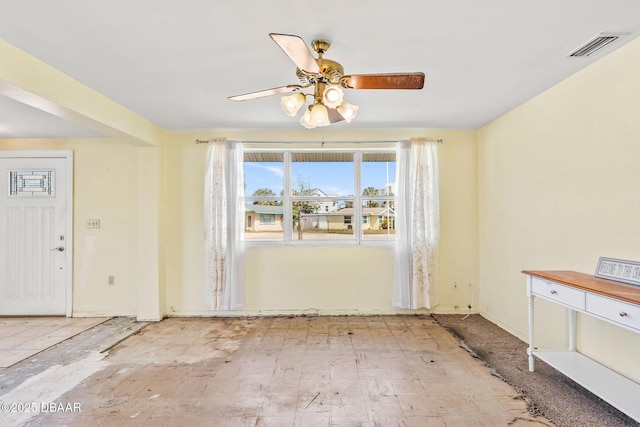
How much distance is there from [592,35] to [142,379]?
400 centimetres

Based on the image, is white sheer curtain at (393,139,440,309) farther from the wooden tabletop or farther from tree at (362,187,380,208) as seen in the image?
the wooden tabletop

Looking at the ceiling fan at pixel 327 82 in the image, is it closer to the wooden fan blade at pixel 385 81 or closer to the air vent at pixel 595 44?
the wooden fan blade at pixel 385 81

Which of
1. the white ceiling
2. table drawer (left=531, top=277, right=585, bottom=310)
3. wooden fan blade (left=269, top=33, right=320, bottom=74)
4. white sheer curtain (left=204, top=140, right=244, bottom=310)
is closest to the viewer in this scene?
wooden fan blade (left=269, top=33, right=320, bottom=74)

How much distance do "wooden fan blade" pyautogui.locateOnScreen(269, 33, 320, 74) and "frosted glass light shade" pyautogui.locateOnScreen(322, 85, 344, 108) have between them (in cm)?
12

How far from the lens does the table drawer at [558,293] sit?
2.12 meters

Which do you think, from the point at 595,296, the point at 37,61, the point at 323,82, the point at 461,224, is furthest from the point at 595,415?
the point at 37,61

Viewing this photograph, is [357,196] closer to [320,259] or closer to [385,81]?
[320,259]

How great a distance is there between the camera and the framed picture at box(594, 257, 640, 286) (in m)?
1.98

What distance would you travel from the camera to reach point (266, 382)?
8.24 feet

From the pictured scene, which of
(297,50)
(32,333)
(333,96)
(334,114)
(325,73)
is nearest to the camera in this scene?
(297,50)

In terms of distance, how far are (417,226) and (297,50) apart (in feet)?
9.63

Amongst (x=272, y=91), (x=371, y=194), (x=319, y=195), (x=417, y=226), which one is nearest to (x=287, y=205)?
(x=319, y=195)

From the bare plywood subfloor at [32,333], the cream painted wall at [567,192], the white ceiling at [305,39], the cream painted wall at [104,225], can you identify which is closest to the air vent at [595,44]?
the white ceiling at [305,39]

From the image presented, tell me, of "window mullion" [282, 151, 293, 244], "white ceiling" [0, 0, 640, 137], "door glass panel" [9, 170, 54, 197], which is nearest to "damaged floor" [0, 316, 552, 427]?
"window mullion" [282, 151, 293, 244]
